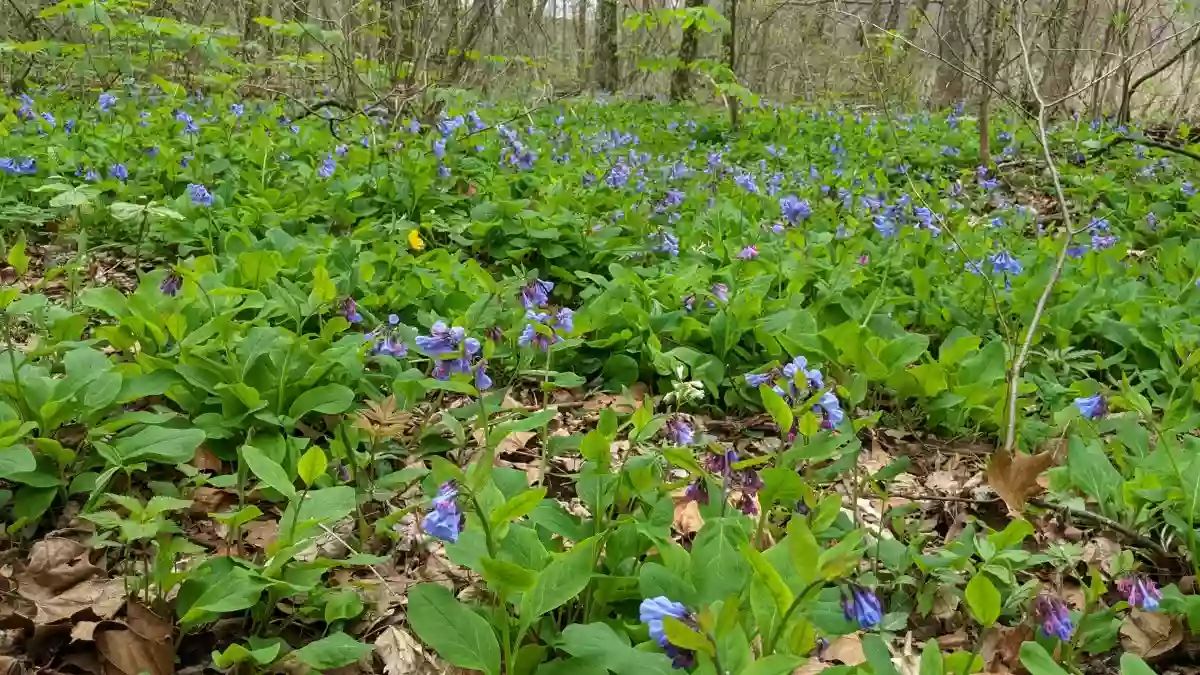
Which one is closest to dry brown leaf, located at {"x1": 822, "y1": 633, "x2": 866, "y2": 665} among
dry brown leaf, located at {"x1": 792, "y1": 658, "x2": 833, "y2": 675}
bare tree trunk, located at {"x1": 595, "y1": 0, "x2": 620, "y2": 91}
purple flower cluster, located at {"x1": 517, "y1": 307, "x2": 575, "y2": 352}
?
dry brown leaf, located at {"x1": 792, "y1": 658, "x2": 833, "y2": 675}

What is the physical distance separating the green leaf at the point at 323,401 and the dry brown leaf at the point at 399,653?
0.66m

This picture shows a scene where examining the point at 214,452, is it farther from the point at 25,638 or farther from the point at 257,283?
the point at 257,283

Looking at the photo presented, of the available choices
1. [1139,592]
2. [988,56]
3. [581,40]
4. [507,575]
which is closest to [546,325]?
[507,575]

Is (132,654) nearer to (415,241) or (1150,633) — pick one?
(1150,633)

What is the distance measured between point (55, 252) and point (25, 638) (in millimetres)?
2578

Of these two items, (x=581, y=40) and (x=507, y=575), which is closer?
(x=507, y=575)

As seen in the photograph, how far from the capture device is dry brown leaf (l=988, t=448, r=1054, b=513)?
6.59ft

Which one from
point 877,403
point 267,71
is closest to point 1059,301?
point 877,403

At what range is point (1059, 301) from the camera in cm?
328

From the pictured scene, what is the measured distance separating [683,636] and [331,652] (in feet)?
2.06

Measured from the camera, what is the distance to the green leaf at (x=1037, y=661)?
1279 mm

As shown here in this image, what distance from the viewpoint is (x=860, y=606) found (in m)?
1.20

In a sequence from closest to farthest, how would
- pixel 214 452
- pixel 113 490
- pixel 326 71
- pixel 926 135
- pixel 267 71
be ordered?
pixel 113 490, pixel 214 452, pixel 926 135, pixel 326 71, pixel 267 71

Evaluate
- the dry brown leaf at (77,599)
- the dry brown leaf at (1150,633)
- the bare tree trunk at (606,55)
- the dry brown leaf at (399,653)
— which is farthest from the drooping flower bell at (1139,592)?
the bare tree trunk at (606,55)
